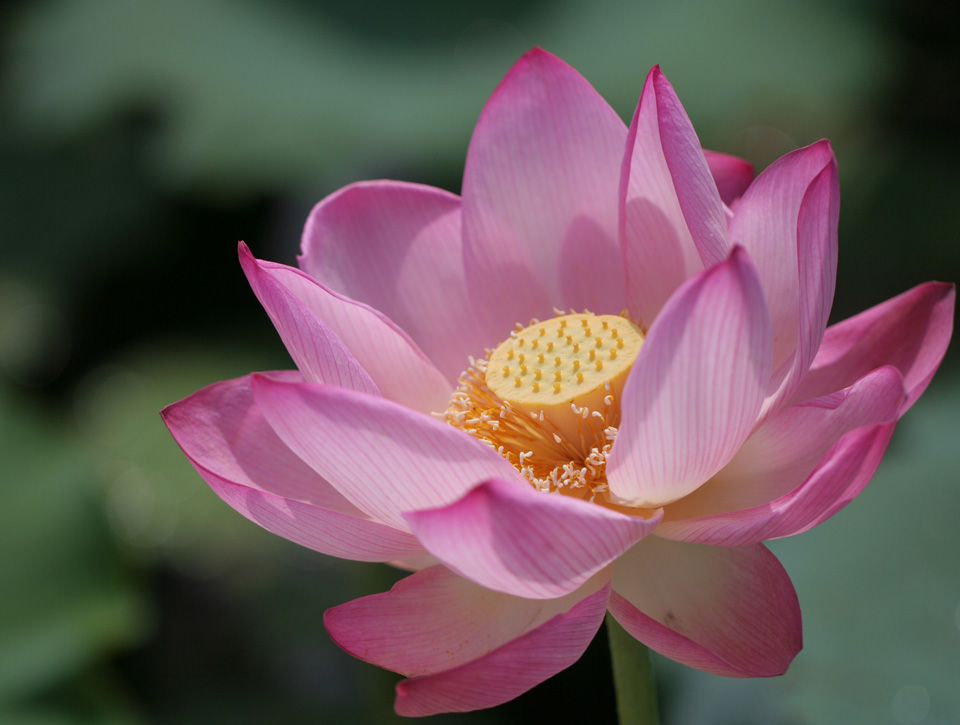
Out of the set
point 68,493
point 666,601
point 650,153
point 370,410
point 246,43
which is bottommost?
point 68,493

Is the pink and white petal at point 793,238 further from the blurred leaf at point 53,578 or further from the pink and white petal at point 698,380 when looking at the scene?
the blurred leaf at point 53,578

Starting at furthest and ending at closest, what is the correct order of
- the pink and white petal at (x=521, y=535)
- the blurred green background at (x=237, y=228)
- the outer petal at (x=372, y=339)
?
the blurred green background at (x=237, y=228)
the outer petal at (x=372, y=339)
the pink and white petal at (x=521, y=535)

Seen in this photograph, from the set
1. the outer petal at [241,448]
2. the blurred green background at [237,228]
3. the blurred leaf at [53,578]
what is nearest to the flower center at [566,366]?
the outer petal at [241,448]

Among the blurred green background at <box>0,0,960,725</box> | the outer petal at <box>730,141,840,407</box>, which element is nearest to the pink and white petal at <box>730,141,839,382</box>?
the outer petal at <box>730,141,840,407</box>

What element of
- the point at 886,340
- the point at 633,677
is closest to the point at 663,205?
the point at 886,340

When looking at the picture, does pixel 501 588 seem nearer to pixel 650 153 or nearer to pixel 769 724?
pixel 650 153

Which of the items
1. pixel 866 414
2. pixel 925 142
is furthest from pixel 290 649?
pixel 925 142

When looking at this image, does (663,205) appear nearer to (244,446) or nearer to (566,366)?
(566,366)
